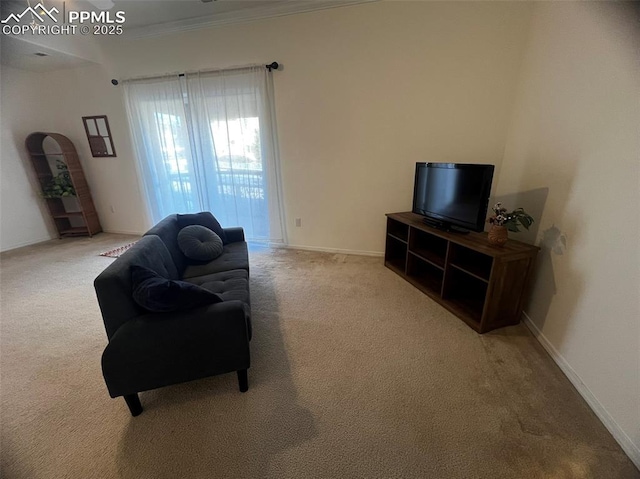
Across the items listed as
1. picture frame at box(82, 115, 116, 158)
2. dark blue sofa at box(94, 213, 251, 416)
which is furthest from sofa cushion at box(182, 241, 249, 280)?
picture frame at box(82, 115, 116, 158)

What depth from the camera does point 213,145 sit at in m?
3.45

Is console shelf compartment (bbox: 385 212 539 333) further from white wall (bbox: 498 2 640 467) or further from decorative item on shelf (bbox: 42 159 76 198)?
decorative item on shelf (bbox: 42 159 76 198)

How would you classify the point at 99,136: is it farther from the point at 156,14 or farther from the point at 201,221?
the point at 201,221

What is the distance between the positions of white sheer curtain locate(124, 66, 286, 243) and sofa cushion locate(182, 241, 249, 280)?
4.06ft

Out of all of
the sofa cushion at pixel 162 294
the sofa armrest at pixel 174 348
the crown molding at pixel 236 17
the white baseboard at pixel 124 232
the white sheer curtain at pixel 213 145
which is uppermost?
the crown molding at pixel 236 17

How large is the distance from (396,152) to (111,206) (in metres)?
4.74

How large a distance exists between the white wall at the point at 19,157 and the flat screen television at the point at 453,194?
Result: 573 cm

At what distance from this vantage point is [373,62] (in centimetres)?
279

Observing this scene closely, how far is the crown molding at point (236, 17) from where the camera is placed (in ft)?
9.01

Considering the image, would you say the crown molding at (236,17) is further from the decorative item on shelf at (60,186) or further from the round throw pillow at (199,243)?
the round throw pillow at (199,243)

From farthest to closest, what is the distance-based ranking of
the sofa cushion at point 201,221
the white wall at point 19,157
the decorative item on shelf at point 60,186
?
1. the decorative item on shelf at point 60,186
2. the white wall at point 19,157
3. the sofa cushion at point 201,221

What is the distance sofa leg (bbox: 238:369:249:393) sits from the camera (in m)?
1.48

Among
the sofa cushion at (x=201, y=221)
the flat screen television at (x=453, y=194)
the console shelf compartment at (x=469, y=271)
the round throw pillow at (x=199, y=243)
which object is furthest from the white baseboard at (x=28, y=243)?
the flat screen television at (x=453, y=194)

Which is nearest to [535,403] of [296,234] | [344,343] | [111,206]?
[344,343]
